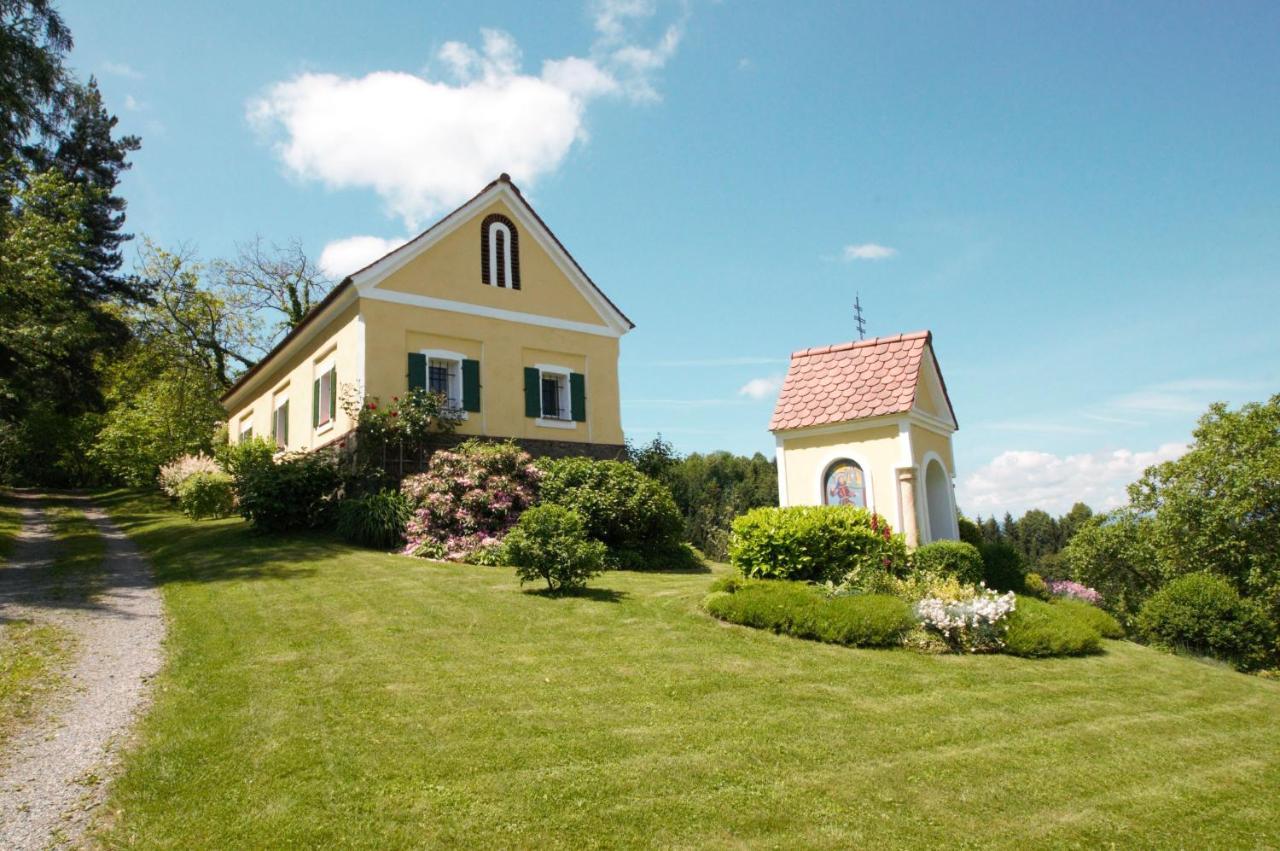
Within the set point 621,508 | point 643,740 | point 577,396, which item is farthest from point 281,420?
point 643,740

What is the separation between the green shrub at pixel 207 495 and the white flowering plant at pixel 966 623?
18.7 m

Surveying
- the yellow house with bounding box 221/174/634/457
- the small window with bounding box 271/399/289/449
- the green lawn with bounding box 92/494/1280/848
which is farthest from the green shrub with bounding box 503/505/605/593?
the small window with bounding box 271/399/289/449

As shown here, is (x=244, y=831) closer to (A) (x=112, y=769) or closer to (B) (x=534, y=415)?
(A) (x=112, y=769)

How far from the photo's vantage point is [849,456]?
51.6 ft

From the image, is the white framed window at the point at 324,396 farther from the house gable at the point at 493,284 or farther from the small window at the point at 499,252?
the small window at the point at 499,252

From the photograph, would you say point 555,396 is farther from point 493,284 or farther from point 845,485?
point 845,485

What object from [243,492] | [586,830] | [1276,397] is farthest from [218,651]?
[1276,397]

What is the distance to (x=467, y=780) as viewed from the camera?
5348 mm

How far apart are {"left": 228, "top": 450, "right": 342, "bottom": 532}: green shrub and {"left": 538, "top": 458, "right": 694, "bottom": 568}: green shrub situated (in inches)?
200

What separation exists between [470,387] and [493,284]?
298cm

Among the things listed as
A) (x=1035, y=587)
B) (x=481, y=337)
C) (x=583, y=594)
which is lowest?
(x=1035, y=587)

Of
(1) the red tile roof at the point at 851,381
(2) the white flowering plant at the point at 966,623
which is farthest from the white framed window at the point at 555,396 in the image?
(2) the white flowering plant at the point at 966,623

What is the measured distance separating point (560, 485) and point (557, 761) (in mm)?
10753

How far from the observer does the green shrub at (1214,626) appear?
13531 mm
